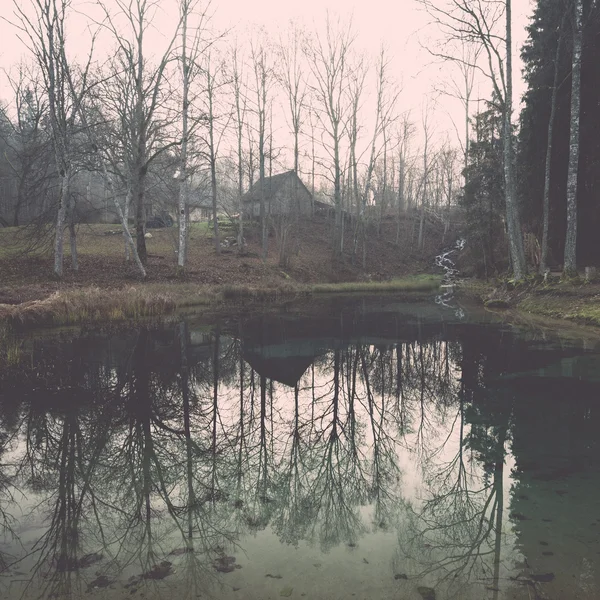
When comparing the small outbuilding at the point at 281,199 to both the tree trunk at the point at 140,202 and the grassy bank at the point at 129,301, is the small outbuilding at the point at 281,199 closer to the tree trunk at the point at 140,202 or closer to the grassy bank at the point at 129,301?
the tree trunk at the point at 140,202

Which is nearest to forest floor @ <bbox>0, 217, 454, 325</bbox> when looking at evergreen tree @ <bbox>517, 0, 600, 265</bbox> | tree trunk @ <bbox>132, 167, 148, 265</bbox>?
tree trunk @ <bbox>132, 167, 148, 265</bbox>

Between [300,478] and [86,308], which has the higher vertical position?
[86,308]

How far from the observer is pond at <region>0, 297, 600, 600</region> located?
2590mm

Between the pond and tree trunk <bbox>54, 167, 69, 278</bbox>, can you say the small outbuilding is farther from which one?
the pond

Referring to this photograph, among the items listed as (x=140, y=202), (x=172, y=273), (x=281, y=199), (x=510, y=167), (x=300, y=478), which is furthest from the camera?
(x=281, y=199)

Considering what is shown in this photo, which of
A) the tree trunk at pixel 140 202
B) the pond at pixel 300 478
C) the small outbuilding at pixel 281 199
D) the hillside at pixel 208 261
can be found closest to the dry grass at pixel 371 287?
the hillside at pixel 208 261

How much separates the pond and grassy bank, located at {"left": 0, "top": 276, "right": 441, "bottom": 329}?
11.0ft

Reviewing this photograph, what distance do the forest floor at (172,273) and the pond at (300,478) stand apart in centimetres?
494

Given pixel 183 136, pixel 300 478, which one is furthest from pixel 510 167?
pixel 300 478

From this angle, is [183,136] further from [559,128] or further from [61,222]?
[559,128]

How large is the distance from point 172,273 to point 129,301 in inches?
281

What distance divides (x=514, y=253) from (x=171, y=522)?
655 inches

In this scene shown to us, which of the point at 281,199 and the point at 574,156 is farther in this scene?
the point at 281,199

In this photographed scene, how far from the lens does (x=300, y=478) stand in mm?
3947
